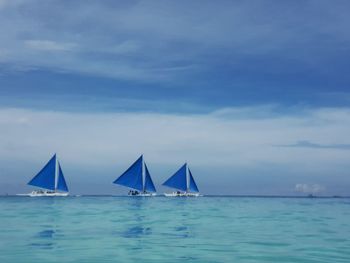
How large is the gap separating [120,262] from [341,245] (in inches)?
357

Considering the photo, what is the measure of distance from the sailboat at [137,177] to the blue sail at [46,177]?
11.6 m

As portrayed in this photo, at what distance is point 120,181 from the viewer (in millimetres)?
89000

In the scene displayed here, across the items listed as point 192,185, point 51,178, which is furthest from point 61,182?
point 192,185

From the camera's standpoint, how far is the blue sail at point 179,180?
326 ft

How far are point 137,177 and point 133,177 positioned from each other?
86 cm

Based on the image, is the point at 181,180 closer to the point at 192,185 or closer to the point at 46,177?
the point at 192,185

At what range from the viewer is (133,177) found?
90875 mm

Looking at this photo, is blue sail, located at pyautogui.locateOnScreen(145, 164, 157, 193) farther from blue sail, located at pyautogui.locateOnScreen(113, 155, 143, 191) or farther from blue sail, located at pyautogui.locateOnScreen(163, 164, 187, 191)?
blue sail, located at pyautogui.locateOnScreen(163, 164, 187, 191)

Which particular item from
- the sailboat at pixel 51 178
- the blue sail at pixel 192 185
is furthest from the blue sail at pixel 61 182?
the blue sail at pixel 192 185

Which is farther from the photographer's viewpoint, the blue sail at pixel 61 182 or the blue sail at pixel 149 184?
Result: the blue sail at pixel 149 184

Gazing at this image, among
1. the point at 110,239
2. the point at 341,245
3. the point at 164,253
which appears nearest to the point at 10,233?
the point at 110,239

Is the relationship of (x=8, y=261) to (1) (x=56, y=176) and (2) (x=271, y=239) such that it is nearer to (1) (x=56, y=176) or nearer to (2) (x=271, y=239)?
(2) (x=271, y=239)

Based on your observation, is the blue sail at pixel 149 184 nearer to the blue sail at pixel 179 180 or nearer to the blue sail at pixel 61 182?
the blue sail at pixel 179 180

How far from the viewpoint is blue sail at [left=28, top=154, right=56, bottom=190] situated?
85625mm
